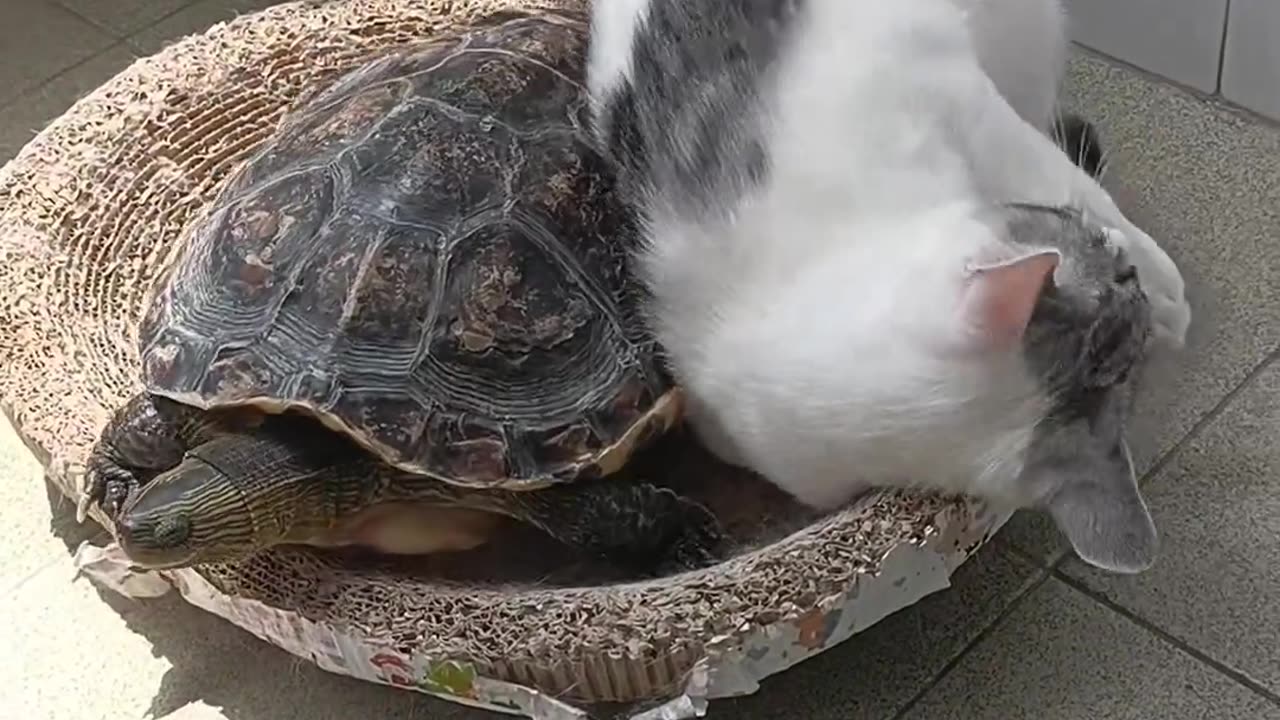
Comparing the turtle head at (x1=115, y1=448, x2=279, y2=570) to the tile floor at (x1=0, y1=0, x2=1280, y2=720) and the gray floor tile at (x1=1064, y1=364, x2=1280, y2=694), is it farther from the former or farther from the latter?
the gray floor tile at (x1=1064, y1=364, x2=1280, y2=694)

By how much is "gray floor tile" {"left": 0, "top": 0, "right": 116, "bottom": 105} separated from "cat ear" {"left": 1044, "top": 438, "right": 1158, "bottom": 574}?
135 cm

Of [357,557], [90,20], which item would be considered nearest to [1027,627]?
[357,557]

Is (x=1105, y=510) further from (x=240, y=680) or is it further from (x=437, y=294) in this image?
(x=240, y=680)

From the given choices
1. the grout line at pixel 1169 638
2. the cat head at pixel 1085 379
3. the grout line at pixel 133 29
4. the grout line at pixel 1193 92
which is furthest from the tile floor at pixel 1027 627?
the grout line at pixel 133 29

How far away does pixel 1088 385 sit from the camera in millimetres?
947

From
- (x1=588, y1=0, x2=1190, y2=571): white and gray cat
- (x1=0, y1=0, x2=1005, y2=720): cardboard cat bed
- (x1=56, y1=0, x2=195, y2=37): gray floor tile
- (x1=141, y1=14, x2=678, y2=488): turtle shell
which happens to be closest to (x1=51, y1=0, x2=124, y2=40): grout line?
(x1=56, y1=0, x2=195, y2=37): gray floor tile

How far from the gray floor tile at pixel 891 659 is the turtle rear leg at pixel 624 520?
0.11m

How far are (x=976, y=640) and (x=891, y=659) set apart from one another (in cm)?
7

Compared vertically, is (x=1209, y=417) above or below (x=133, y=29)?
below

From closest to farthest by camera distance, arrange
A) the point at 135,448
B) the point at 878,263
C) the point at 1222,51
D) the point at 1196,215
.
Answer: the point at 878,263 → the point at 135,448 → the point at 1196,215 → the point at 1222,51

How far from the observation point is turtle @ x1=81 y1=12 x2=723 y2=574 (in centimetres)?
100

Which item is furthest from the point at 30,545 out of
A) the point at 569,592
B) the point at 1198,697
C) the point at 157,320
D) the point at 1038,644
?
the point at 1198,697

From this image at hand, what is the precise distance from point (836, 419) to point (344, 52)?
2.32 feet

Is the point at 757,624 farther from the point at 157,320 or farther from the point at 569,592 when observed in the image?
the point at 157,320
